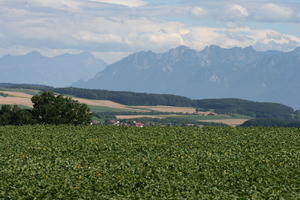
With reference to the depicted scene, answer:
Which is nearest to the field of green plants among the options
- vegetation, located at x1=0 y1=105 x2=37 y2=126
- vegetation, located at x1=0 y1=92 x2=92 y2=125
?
vegetation, located at x1=0 y1=105 x2=37 y2=126

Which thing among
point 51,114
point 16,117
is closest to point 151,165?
point 51,114

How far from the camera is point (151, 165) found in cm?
3934

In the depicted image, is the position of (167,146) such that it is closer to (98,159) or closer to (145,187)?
(98,159)

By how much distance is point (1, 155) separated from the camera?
4606cm

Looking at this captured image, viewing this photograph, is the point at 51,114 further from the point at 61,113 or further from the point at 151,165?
the point at 151,165

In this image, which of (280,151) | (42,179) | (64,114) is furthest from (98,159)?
(64,114)

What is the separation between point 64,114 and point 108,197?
5701cm

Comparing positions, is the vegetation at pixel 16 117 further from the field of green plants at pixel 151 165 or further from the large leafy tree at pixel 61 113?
the field of green plants at pixel 151 165

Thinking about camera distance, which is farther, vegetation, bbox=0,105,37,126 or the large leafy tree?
the large leafy tree

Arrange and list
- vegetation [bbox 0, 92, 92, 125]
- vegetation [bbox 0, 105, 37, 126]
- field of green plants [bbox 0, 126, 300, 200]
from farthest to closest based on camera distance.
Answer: vegetation [bbox 0, 92, 92, 125]
vegetation [bbox 0, 105, 37, 126]
field of green plants [bbox 0, 126, 300, 200]

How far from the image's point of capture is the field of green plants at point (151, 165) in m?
32.1

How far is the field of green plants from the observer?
105 ft

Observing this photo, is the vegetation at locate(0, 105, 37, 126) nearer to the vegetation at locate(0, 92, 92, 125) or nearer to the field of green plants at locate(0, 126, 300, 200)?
the vegetation at locate(0, 92, 92, 125)

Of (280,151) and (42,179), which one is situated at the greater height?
(280,151)
